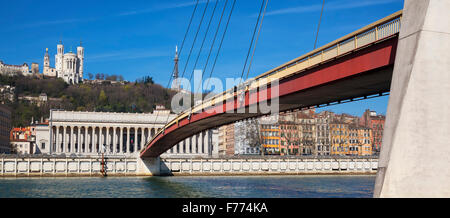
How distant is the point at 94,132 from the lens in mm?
121438

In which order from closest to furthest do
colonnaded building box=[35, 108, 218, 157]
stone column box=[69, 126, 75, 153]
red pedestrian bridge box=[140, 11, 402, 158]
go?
red pedestrian bridge box=[140, 11, 402, 158] < colonnaded building box=[35, 108, 218, 157] < stone column box=[69, 126, 75, 153]

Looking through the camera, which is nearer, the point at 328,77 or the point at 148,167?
the point at 328,77

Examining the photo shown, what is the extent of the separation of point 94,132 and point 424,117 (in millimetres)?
113030

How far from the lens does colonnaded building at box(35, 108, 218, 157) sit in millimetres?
118062

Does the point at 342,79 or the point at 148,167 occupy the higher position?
the point at 342,79

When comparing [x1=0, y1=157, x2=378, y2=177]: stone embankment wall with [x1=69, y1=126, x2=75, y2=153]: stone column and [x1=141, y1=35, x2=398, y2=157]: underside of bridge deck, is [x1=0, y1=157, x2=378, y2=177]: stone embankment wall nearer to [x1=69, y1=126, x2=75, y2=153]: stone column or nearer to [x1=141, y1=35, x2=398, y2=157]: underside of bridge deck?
[x1=141, y1=35, x2=398, y2=157]: underside of bridge deck

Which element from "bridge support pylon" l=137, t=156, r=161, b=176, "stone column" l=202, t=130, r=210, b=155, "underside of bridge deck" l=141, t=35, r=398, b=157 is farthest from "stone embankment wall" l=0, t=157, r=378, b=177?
"stone column" l=202, t=130, r=210, b=155

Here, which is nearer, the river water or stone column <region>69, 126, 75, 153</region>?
the river water

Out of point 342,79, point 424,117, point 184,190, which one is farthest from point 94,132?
point 424,117

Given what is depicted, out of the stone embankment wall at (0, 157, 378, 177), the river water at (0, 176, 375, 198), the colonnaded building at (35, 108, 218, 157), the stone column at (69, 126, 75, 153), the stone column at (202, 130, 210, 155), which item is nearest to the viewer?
the river water at (0, 176, 375, 198)

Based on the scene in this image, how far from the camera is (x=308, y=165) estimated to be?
78750 millimetres

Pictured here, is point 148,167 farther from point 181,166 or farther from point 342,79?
point 342,79

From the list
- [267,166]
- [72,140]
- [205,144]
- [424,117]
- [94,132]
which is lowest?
[267,166]

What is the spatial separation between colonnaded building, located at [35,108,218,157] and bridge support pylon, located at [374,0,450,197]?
10332 centimetres
